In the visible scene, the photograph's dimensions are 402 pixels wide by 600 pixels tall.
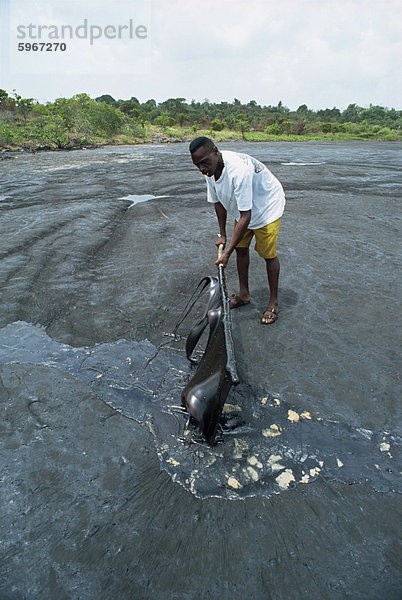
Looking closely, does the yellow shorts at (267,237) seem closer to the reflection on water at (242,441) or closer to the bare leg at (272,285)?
the bare leg at (272,285)

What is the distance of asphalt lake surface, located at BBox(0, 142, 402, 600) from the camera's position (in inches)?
52.8

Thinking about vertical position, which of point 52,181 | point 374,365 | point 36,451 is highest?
point 52,181

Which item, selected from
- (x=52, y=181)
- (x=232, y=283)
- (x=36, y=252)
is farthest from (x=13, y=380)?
(x=52, y=181)

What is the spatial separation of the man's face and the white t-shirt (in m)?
0.12

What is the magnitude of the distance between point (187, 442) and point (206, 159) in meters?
1.88

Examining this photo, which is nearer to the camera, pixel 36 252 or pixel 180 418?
pixel 180 418

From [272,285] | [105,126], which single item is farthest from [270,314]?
[105,126]

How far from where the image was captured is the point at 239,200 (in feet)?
8.16

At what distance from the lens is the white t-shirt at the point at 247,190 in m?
2.47

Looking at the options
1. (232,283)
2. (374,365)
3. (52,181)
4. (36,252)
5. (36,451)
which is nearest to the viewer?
(36,451)

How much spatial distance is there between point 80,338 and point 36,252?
2.49 metres

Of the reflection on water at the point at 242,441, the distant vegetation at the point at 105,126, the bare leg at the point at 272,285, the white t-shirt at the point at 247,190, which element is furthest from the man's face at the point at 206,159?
the distant vegetation at the point at 105,126

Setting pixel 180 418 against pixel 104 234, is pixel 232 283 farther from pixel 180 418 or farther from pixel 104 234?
pixel 104 234

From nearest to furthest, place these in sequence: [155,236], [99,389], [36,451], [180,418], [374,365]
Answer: [36,451], [180,418], [99,389], [374,365], [155,236]
